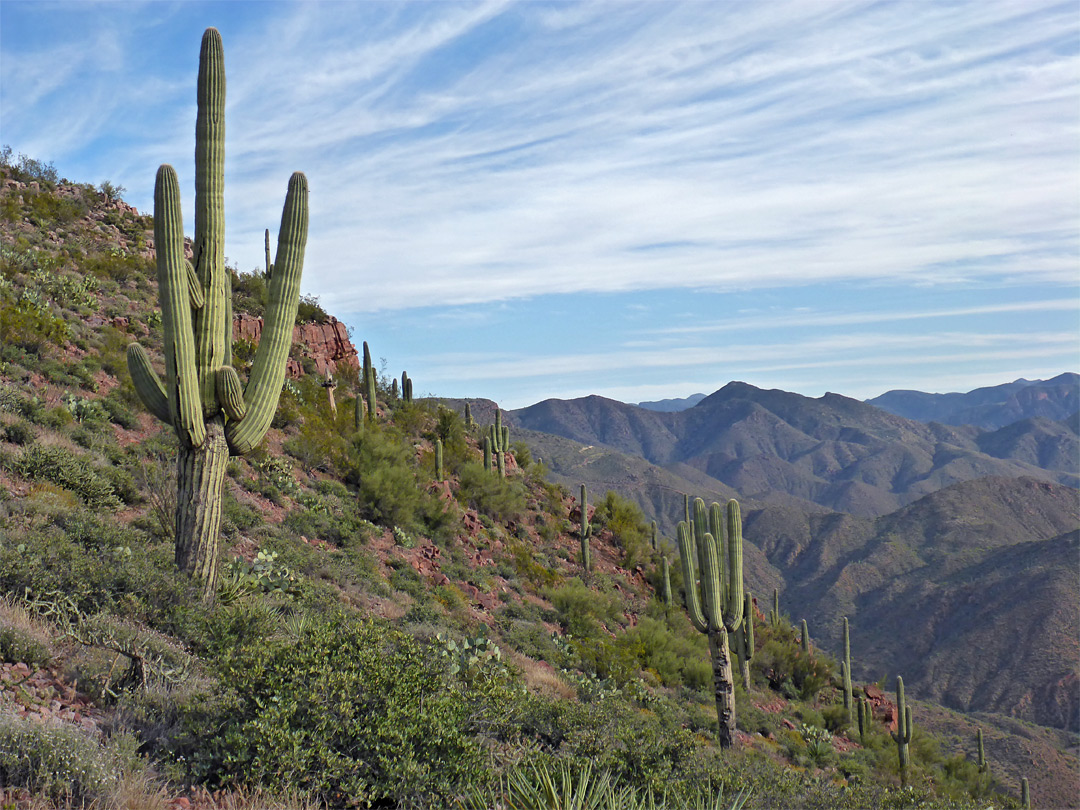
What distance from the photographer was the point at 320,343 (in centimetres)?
2547

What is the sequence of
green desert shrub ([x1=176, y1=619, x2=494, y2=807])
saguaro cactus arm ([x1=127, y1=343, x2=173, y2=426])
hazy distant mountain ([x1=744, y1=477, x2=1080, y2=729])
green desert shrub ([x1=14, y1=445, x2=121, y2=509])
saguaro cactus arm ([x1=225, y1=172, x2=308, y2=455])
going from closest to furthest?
green desert shrub ([x1=176, y1=619, x2=494, y2=807]) → saguaro cactus arm ([x1=127, y1=343, x2=173, y2=426]) → saguaro cactus arm ([x1=225, y1=172, x2=308, y2=455]) → green desert shrub ([x1=14, y1=445, x2=121, y2=509]) → hazy distant mountain ([x1=744, y1=477, x2=1080, y2=729])

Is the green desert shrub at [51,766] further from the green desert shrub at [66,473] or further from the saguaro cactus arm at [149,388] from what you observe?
the green desert shrub at [66,473]

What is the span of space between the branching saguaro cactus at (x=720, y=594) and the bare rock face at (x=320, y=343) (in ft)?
41.5

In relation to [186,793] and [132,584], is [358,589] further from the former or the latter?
[186,793]

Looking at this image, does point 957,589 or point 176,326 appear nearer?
point 176,326

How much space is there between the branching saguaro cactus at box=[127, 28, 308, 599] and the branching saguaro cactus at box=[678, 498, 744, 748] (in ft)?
32.9

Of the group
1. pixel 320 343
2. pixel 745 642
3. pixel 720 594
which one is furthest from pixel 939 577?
pixel 720 594

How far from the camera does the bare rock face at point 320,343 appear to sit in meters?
21.7

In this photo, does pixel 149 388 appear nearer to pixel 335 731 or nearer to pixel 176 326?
pixel 176 326

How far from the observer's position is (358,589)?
1253cm

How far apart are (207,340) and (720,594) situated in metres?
11.2

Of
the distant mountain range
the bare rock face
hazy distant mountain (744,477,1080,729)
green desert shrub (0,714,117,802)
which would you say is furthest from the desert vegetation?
the distant mountain range

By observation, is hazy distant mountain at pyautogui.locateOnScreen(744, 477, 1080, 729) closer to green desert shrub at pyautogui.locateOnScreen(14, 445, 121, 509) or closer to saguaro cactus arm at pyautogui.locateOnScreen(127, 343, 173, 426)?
green desert shrub at pyautogui.locateOnScreen(14, 445, 121, 509)

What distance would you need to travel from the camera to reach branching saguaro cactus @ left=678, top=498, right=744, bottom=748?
14.2 meters
